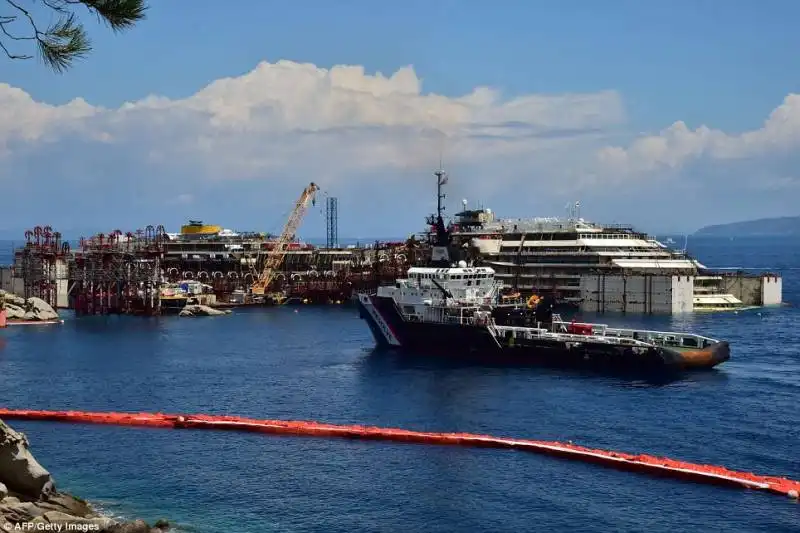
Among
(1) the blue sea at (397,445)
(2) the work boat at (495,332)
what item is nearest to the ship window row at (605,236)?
(1) the blue sea at (397,445)

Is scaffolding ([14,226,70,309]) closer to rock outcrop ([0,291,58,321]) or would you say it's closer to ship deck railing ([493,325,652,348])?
rock outcrop ([0,291,58,321])

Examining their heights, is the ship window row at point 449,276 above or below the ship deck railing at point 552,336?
above

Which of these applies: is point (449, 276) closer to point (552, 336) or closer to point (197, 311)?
point (552, 336)

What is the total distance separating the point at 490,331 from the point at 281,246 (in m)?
97.9

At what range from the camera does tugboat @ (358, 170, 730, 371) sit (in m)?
80.5

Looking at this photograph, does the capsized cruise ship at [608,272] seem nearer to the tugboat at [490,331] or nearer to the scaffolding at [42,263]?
the tugboat at [490,331]

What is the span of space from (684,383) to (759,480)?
28.9 m

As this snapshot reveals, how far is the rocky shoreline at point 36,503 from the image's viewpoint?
118 feet

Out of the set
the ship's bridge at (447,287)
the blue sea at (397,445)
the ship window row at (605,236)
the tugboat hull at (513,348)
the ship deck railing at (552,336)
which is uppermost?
the ship window row at (605,236)

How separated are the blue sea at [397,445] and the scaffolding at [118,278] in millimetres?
42256

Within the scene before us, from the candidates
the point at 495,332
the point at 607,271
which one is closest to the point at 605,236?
the point at 607,271

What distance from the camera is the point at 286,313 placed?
5817 inches

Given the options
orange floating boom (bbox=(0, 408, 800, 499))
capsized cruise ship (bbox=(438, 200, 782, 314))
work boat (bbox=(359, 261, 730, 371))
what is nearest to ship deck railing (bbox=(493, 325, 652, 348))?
work boat (bbox=(359, 261, 730, 371))

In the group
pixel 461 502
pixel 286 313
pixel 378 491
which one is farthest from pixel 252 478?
pixel 286 313
